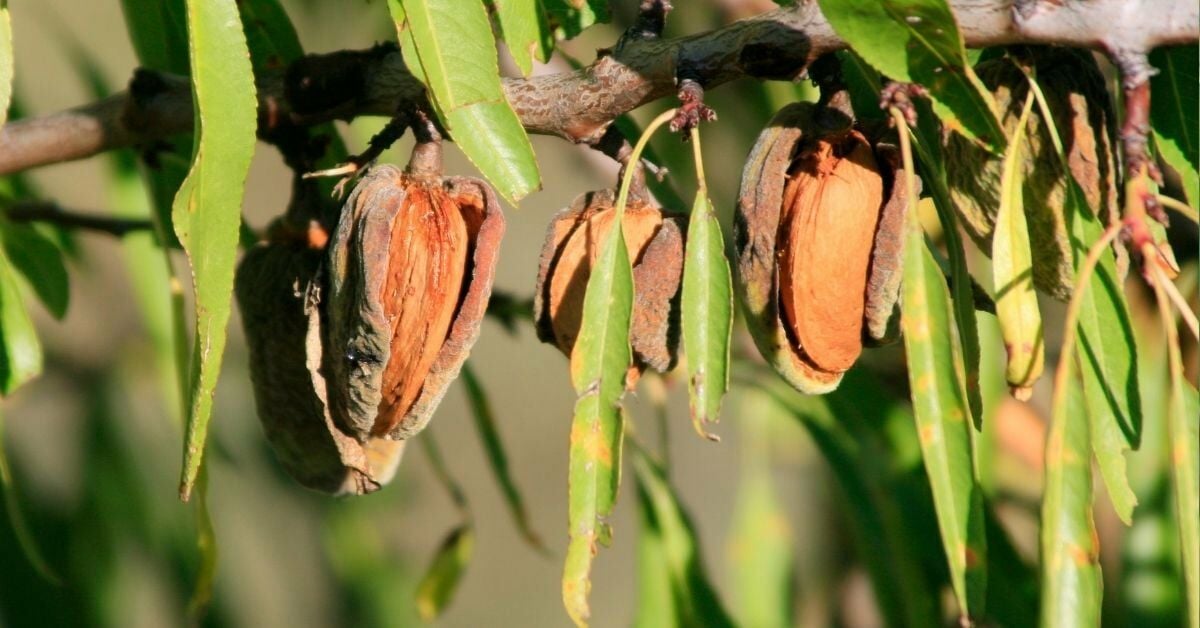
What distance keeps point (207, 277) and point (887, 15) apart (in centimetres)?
34

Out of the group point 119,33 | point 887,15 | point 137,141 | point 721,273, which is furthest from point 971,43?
point 119,33

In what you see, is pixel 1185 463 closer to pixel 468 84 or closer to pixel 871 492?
pixel 468 84

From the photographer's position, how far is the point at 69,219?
1.12 metres

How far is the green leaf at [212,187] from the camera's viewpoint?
58cm

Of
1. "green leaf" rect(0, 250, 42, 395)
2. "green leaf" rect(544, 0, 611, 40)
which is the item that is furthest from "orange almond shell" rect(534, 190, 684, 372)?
"green leaf" rect(0, 250, 42, 395)

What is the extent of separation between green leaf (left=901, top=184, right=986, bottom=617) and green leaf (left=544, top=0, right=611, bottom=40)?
0.30 metres

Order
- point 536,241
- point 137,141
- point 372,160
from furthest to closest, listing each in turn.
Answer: point 536,241, point 137,141, point 372,160

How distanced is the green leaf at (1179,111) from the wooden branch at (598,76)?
0.09 metres

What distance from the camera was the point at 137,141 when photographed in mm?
898

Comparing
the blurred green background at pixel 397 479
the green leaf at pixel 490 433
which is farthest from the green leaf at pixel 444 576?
the blurred green background at pixel 397 479

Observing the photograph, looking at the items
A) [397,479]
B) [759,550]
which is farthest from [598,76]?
[397,479]

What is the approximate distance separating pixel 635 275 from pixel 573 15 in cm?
21

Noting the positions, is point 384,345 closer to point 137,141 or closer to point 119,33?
point 137,141

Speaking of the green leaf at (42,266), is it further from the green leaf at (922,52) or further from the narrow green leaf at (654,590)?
the green leaf at (922,52)
